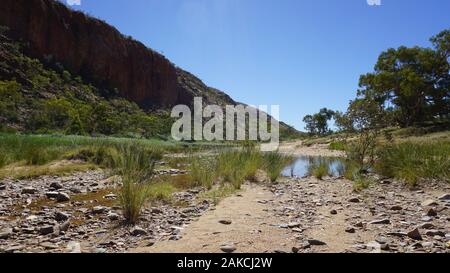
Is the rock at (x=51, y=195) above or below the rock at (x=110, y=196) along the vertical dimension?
above

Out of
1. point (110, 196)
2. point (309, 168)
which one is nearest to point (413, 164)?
point (309, 168)

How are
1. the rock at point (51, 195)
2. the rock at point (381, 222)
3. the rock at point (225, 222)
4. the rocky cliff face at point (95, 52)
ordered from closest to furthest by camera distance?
the rock at point (381, 222), the rock at point (225, 222), the rock at point (51, 195), the rocky cliff face at point (95, 52)

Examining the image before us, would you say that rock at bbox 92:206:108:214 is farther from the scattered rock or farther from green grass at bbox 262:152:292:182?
green grass at bbox 262:152:292:182

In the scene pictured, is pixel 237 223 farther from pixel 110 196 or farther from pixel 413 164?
pixel 413 164

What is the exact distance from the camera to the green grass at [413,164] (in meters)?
7.89

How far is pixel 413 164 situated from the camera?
346 inches

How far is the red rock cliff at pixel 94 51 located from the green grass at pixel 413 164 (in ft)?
187

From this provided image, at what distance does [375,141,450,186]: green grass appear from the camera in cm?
789

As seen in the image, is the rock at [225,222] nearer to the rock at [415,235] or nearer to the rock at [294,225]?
the rock at [294,225]

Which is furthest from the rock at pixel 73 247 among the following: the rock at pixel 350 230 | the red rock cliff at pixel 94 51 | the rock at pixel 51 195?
the red rock cliff at pixel 94 51

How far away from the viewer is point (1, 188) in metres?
7.30
